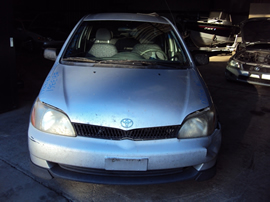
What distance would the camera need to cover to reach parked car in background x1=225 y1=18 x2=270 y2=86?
6.43 metres

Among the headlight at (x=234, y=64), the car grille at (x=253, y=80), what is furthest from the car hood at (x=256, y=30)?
the car grille at (x=253, y=80)

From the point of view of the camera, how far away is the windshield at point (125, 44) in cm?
324

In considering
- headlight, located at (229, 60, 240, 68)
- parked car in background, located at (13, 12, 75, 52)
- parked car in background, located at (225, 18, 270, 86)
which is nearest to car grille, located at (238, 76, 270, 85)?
parked car in background, located at (225, 18, 270, 86)

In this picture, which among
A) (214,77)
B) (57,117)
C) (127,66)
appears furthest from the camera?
(214,77)

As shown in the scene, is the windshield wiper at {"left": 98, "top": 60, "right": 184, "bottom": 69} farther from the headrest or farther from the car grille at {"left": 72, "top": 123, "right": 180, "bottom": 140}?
the car grille at {"left": 72, "top": 123, "right": 180, "bottom": 140}

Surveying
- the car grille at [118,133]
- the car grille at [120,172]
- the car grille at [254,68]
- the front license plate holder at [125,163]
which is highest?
the car grille at [118,133]

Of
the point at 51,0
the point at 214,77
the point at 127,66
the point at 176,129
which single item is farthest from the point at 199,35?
the point at 51,0

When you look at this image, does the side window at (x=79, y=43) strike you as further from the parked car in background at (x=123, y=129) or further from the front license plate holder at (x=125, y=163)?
the front license plate holder at (x=125, y=163)

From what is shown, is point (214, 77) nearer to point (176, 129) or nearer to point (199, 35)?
point (199, 35)

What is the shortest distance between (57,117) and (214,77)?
6.34m

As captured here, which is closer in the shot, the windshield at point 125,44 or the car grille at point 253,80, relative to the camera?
the windshield at point 125,44

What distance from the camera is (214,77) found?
7809 millimetres

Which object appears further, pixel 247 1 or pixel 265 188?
pixel 247 1

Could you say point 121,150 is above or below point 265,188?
above
